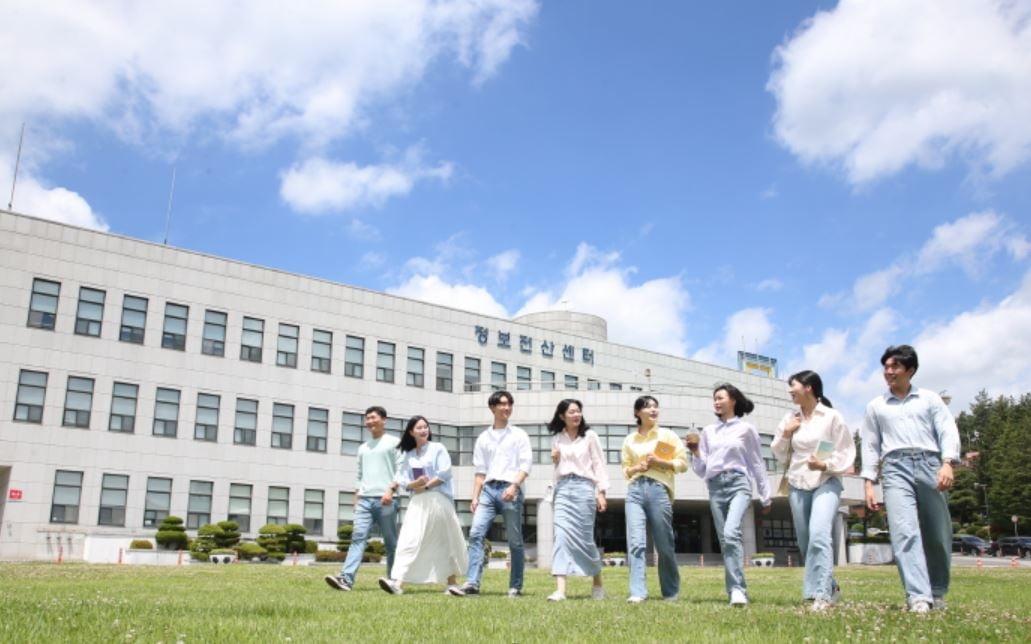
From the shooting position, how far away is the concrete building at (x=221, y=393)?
108 feet

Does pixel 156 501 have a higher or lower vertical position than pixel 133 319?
lower

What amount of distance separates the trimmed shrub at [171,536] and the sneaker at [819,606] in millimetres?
30320

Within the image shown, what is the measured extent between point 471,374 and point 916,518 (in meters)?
39.2

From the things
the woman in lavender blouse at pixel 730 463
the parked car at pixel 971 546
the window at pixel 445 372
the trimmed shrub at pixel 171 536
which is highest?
the window at pixel 445 372

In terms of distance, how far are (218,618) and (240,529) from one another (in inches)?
1314

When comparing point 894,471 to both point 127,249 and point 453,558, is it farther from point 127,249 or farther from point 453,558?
point 127,249

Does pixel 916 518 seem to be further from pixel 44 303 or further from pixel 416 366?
pixel 416 366

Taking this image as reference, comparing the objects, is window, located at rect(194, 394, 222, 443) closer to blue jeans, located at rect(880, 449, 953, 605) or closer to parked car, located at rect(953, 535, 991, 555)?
blue jeans, located at rect(880, 449, 953, 605)

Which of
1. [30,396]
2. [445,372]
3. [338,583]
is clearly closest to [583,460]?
[338,583]

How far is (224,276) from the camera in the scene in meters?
38.3

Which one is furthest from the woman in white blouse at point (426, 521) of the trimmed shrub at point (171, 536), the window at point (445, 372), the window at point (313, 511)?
the window at point (445, 372)

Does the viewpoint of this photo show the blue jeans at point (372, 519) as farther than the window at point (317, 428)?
No

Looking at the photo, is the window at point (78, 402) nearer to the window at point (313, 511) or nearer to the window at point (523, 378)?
the window at point (313, 511)

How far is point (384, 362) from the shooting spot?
42.8m
